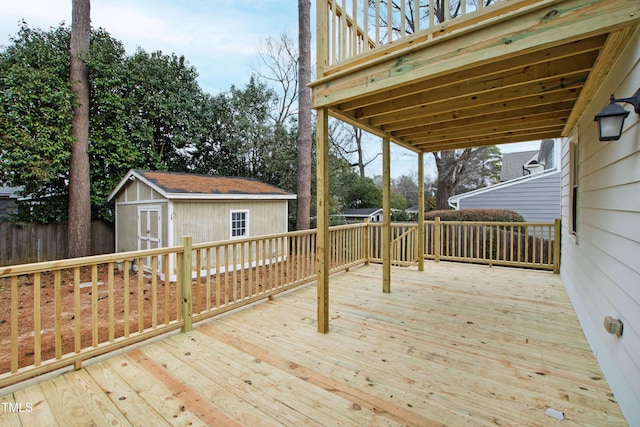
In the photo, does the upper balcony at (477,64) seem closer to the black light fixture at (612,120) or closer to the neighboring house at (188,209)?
the black light fixture at (612,120)

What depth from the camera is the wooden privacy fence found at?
305 inches

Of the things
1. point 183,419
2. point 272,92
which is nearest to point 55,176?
point 272,92

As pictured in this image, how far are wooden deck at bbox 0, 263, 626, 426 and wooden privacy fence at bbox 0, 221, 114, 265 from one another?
8192mm

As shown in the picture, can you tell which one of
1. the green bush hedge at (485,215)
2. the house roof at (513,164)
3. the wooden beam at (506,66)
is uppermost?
the house roof at (513,164)

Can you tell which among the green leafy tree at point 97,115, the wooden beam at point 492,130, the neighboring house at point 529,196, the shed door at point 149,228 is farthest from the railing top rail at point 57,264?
the neighboring house at point 529,196

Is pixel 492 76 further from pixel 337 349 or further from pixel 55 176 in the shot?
pixel 55 176

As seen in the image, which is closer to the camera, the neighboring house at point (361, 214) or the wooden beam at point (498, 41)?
the wooden beam at point (498, 41)

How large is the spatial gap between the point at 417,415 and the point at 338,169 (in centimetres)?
1077

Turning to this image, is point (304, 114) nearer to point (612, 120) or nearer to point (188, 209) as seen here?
point (188, 209)

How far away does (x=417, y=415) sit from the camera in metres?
1.84

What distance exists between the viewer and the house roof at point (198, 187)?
274 inches

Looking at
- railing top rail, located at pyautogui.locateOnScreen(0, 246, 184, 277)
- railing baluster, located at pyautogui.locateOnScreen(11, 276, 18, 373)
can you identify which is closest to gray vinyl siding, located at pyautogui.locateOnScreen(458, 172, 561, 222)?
railing top rail, located at pyautogui.locateOnScreen(0, 246, 184, 277)

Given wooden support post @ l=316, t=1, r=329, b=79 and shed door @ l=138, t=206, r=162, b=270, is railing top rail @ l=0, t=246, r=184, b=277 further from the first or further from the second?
shed door @ l=138, t=206, r=162, b=270

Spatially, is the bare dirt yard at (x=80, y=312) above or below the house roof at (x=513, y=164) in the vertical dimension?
below
